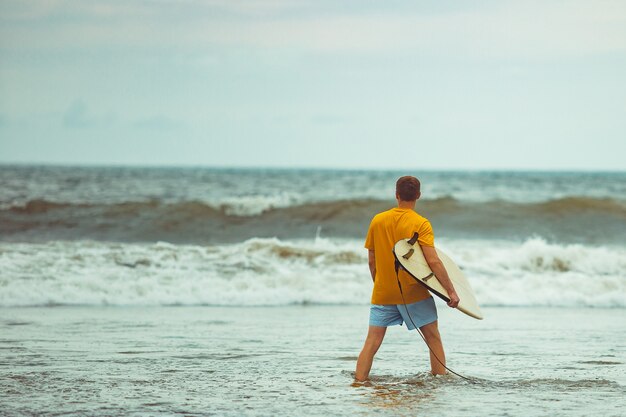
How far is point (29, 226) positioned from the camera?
23.6 m

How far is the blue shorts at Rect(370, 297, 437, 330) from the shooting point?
636 centimetres

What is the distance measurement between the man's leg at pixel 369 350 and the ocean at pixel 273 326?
121mm

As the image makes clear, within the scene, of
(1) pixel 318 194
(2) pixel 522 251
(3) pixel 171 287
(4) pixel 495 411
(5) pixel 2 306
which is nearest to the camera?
(4) pixel 495 411

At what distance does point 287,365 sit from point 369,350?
1.10 m

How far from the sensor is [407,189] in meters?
6.27

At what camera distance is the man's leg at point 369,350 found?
21.4ft

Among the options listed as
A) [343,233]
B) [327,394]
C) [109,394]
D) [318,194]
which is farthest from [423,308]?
[318,194]

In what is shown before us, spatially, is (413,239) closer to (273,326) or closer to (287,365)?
(287,365)

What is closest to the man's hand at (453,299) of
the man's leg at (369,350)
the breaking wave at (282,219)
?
the man's leg at (369,350)

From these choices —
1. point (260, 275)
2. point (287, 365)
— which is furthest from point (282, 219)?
point (287, 365)

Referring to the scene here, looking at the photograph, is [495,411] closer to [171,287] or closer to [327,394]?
[327,394]

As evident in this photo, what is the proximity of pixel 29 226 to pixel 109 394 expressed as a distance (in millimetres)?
18551

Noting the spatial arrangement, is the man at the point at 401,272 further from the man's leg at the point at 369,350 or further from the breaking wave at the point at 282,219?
the breaking wave at the point at 282,219

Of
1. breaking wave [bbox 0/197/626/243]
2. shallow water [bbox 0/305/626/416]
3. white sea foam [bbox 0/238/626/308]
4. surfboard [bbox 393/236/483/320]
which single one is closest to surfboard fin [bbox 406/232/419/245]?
surfboard [bbox 393/236/483/320]
